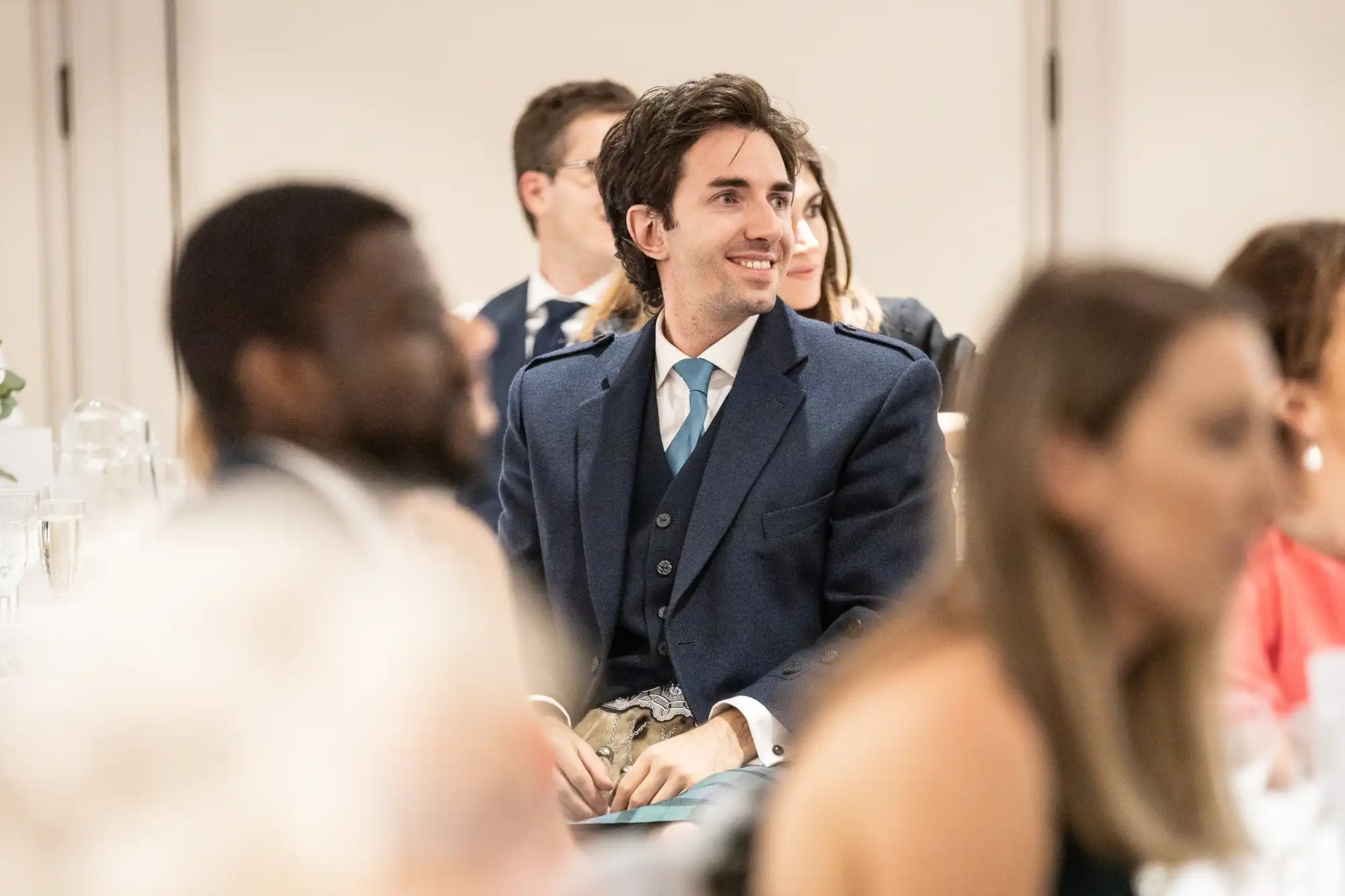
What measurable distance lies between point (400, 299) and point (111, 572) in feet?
1.10

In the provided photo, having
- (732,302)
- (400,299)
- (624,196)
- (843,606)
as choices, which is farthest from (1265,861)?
(624,196)

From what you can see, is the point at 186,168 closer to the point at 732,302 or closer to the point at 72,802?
the point at 732,302

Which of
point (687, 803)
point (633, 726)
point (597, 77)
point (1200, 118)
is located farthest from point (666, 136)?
point (1200, 118)

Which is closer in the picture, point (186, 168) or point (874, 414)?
point (874, 414)

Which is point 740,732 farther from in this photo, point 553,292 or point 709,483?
point 553,292

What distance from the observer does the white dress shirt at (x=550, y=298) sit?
3.29 metres

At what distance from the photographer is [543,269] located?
351cm

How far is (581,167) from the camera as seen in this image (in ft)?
11.5

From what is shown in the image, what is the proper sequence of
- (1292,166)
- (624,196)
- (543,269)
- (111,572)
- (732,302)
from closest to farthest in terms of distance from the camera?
(111,572) → (732,302) → (624,196) → (543,269) → (1292,166)

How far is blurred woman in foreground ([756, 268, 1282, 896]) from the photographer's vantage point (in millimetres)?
882

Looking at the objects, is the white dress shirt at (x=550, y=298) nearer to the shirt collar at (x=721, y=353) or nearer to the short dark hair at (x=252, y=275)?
the shirt collar at (x=721, y=353)

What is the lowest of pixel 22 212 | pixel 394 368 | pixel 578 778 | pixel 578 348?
pixel 578 778

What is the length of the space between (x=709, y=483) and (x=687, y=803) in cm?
44

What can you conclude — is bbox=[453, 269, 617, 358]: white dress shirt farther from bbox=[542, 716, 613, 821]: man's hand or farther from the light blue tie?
bbox=[542, 716, 613, 821]: man's hand
